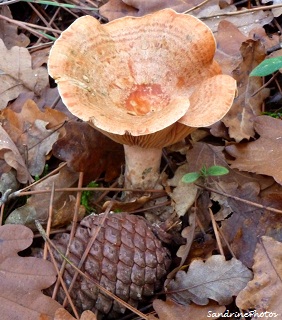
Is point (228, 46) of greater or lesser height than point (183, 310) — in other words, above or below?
above

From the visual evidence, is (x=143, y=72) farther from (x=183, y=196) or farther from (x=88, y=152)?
(x=183, y=196)

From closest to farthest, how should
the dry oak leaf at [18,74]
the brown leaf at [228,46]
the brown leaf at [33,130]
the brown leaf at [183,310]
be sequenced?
the brown leaf at [183,310] < the brown leaf at [33,130] < the brown leaf at [228,46] < the dry oak leaf at [18,74]

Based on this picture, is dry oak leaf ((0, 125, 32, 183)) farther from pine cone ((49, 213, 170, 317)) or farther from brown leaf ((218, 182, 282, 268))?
brown leaf ((218, 182, 282, 268))

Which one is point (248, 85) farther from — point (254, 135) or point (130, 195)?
point (130, 195)

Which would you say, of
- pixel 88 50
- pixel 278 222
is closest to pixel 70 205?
pixel 88 50

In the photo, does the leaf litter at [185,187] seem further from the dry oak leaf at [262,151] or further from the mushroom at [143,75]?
the mushroom at [143,75]

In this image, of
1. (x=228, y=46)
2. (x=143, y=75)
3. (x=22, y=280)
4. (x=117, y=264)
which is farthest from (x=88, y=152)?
(x=228, y=46)

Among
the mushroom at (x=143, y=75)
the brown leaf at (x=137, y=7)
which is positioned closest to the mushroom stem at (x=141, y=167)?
the mushroom at (x=143, y=75)
